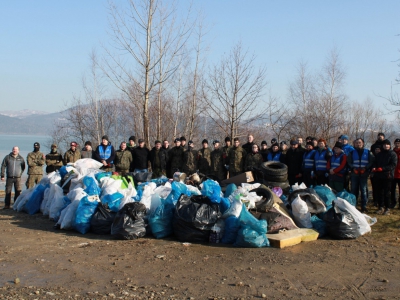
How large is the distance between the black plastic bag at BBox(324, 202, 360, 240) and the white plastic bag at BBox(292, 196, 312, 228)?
40 centimetres

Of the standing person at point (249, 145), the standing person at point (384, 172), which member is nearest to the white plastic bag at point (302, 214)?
the standing person at point (384, 172)

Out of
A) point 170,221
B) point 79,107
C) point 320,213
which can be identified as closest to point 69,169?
point 170,221

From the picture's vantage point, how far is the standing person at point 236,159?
37.3 ft

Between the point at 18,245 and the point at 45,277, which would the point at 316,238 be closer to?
the point at 45,277

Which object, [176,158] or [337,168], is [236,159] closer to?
[176,158]

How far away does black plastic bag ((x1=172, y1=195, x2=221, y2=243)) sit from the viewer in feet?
23.9

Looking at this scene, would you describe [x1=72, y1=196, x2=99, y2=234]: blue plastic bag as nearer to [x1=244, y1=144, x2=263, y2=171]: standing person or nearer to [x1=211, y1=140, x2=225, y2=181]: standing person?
[x1=211, y1=140, x2=225, y2=181]: standing person

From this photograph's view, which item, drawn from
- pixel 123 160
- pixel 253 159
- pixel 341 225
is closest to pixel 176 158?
pixel 123 160

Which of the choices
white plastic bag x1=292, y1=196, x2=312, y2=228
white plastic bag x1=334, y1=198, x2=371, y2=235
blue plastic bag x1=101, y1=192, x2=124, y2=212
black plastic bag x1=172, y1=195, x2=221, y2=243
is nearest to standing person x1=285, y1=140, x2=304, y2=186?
white plastic bag x1=292, y1=196, x2=312, y2=228

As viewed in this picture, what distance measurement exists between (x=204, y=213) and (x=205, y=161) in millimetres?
4494

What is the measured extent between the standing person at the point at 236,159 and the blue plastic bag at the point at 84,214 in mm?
4372

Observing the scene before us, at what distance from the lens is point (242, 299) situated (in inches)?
185

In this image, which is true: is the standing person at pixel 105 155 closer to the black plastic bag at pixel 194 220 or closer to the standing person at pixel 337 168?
the black plastic bag at pixel 194 220

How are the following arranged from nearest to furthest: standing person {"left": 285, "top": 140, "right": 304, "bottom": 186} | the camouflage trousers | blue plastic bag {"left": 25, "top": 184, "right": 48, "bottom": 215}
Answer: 1. blue plastic bag {"left": 25, "top": 184, "right": 48, "bottom": 215}
2. standing person {"left": 285, "top": 140, "right": 304, "bottom": 186}
3. the camouflage trousers
